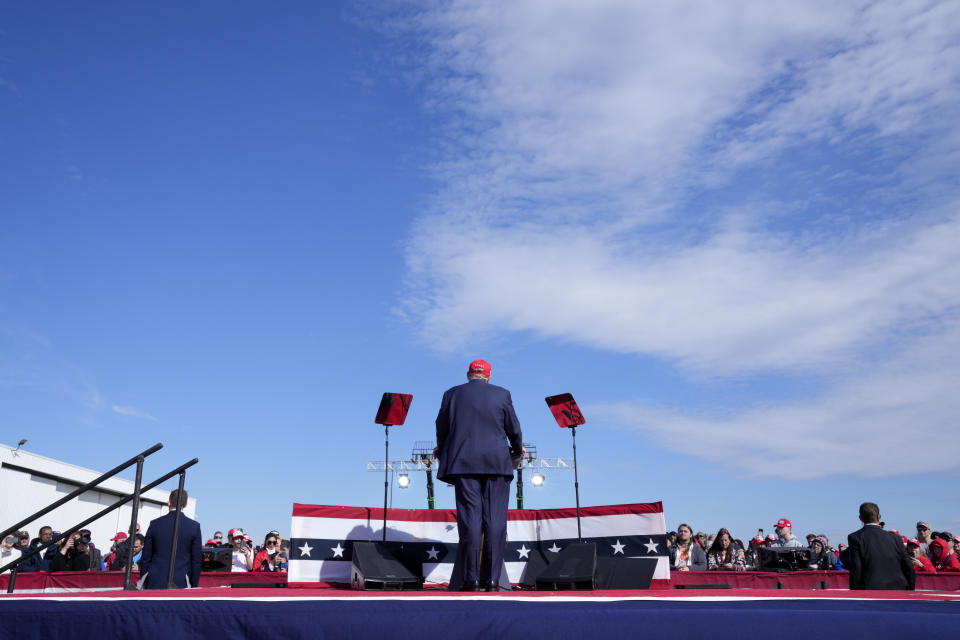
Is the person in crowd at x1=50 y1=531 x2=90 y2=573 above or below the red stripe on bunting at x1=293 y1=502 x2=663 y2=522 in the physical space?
below

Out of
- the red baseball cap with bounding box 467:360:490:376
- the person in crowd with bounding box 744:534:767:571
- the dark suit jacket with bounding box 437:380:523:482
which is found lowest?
the person in crowd with bounding box 744:534:767:571

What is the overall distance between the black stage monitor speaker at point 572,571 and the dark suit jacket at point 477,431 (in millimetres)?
1191

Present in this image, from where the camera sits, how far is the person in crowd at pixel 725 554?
12.0 meters

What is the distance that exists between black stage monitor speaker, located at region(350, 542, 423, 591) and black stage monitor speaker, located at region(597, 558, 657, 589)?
1.84m

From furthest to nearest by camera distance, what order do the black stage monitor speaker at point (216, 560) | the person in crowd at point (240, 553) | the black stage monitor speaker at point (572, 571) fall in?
the person in crowd at point (240, 553) → the black stage monitor speaker at point (216, 560) → the black stage monitor speaker at point (572, 571)

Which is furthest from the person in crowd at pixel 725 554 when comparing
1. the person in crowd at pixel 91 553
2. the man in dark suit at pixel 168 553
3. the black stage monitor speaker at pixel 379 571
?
the person in crowd at pixel 91 553

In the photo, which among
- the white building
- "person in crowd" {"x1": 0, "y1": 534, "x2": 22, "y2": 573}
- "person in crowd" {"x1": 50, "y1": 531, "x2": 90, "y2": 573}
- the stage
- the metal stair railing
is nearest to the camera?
the stage

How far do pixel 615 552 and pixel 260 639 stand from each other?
574 cm

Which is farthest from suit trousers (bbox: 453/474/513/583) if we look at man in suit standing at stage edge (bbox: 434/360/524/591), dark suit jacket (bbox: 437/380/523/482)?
dark suit jacket (bbox: 437/380/523/482)

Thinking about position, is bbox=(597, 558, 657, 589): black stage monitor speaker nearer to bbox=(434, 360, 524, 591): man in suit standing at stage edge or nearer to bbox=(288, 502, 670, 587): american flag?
bbox=(288, 502, 670, 587): american flag

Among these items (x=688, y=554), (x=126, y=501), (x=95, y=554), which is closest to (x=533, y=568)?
(x=126, y=501)

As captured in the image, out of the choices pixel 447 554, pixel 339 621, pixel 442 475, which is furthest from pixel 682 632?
pixel 447 554

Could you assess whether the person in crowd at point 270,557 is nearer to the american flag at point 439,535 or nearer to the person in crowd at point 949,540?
the american flag at point 439,535

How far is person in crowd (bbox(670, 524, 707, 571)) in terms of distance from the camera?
1073 centimetres
